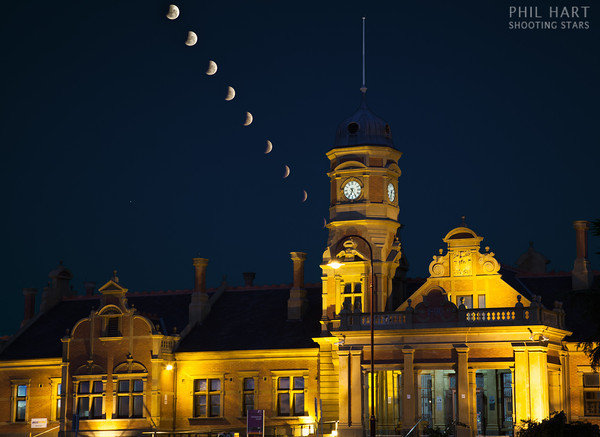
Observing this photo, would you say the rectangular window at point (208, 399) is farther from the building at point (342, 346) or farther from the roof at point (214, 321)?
the roof at point (214, 321)

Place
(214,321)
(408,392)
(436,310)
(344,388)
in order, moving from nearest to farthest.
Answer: (408,392), (436,310), (344,388), (214,321)

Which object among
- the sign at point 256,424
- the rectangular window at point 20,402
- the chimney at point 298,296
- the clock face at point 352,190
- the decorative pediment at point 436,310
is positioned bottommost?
the sign at point 256,424

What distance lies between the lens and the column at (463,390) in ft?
154

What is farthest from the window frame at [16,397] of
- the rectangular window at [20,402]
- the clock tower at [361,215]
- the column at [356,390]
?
the column at [356,390]

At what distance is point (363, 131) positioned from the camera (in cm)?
5638

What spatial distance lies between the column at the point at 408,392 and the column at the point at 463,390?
1987 mm

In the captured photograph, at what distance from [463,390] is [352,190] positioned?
12.8 meters

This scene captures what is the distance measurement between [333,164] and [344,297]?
22.4 feet

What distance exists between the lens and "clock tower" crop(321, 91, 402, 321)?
54.9m

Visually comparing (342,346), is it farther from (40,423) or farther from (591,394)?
(40,423)

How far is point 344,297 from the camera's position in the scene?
182ft

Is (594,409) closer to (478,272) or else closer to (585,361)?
(585,361)

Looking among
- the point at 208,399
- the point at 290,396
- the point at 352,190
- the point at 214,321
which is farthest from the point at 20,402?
the point at 352,190

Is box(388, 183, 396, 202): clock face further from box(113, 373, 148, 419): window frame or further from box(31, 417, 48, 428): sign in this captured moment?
A: box(31, 417, 48, 428): sign
